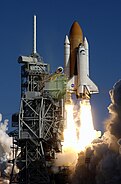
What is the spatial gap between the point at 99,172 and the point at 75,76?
1566 cm

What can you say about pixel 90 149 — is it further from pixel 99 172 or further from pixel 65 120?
pixel 65 120

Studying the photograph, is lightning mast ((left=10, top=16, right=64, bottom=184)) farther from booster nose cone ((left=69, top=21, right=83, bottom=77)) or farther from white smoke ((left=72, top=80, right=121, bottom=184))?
white smoke ((left=72, top=80, right=121, bottom=184))

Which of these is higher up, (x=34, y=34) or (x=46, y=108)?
(x=34, y=34)

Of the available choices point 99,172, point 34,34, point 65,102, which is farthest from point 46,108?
point 99,172

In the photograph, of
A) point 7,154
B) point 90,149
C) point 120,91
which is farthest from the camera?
point 7,154

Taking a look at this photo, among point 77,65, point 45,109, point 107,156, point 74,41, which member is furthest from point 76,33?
point 107,156

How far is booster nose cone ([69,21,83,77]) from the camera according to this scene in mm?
66250

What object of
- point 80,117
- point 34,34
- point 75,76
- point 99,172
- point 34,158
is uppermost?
point 34,34

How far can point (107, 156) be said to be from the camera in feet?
172

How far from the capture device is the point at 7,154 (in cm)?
8875

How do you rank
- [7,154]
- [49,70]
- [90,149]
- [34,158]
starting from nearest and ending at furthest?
1. [90,149]
2. [34,158]
3. [49,70]
4. [7,154]

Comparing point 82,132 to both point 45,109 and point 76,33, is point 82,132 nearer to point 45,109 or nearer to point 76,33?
point 45,109

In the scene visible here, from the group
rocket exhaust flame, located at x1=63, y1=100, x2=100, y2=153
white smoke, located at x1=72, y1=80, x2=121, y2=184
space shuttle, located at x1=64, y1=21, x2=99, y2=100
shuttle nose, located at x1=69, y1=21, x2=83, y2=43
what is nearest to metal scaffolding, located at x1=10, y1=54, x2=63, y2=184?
rocket exhaust flame, located at x1=63, y1=100, x2=100, y2=153

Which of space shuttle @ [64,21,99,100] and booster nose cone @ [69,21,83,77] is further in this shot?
booster nose cone @ [69,21,83,77]
